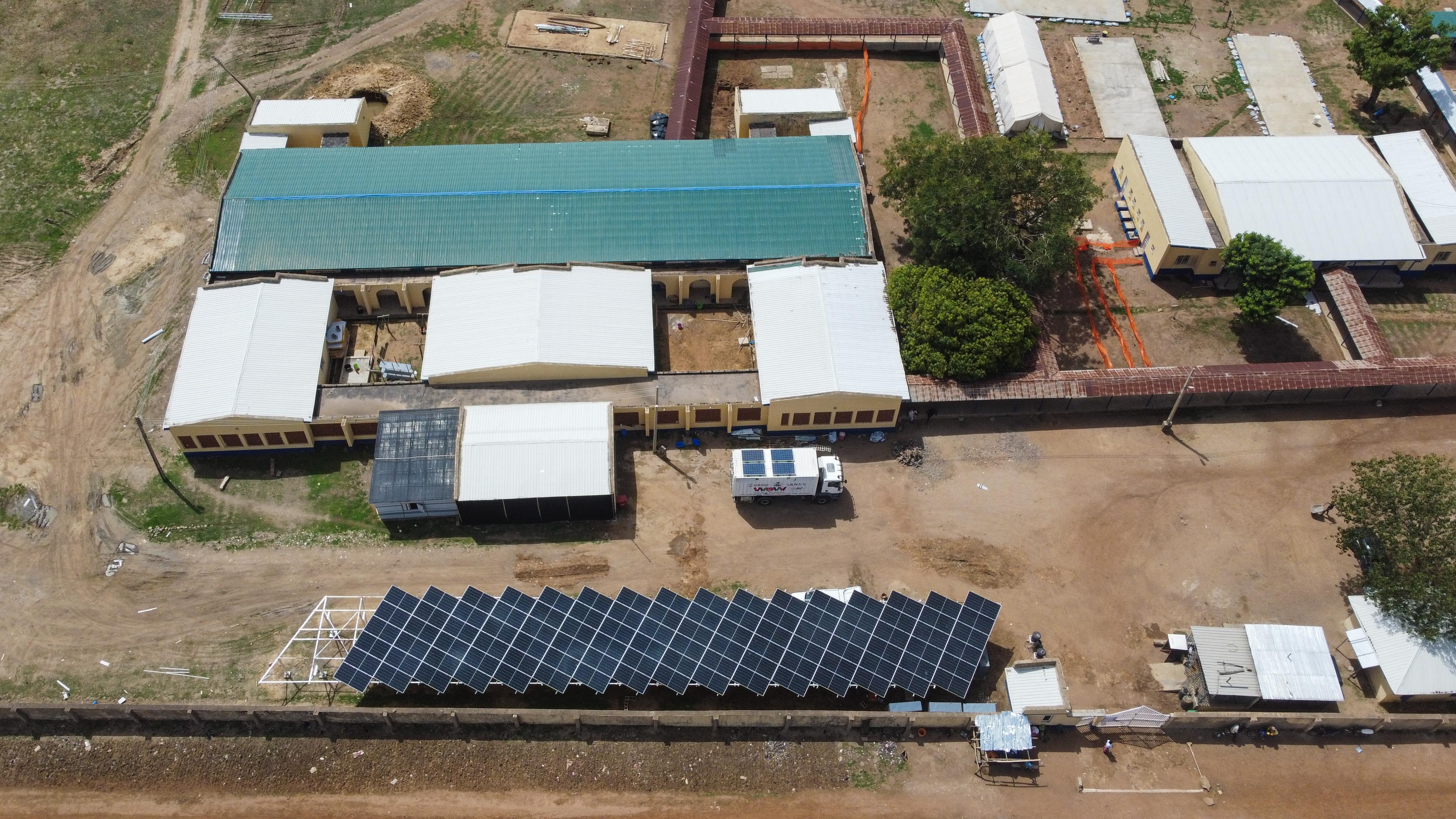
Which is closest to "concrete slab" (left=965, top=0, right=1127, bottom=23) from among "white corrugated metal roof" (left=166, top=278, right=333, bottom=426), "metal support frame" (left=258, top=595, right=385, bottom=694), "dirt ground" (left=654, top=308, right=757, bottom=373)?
"dirt ground" (left=654, top=308, right=757, bottom=373)

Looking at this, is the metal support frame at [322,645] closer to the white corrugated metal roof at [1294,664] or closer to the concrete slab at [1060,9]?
the white corrugated metal roof at [1294,664]

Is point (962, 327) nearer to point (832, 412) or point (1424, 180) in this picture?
point (832, 412)

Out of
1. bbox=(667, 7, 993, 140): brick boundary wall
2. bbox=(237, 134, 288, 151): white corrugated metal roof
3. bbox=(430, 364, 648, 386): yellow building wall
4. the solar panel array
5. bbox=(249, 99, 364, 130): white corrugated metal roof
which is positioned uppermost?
bbox=(667, 7, 993, 140): brick boundary wall

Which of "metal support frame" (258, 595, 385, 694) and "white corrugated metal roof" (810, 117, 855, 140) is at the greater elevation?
"white corrugated metal roof" (810, 117, 855, 140)

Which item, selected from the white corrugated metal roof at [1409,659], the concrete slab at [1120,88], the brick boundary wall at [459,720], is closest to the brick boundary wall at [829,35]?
the concrete slab at [1120,88]

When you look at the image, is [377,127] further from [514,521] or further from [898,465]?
[898,465]

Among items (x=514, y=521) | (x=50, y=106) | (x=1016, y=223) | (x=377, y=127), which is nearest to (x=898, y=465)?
(x=1016, y=223)

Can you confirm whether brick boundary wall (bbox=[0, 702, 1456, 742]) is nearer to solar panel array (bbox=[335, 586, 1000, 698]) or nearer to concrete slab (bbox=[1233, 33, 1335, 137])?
solar panel array (bbox=[335, 586, 1000, 698])
